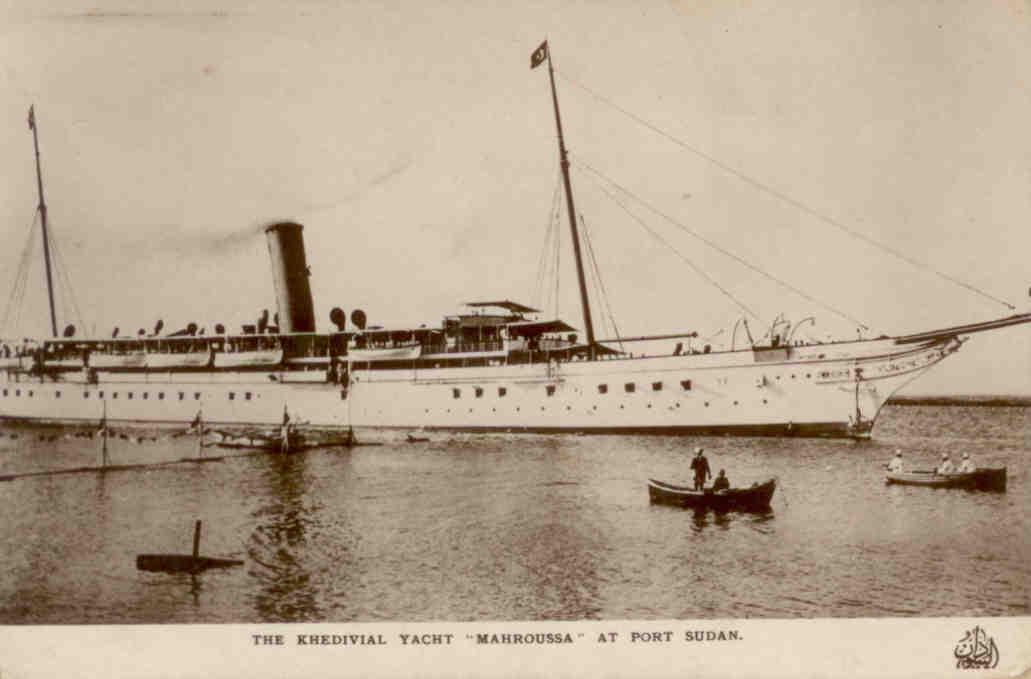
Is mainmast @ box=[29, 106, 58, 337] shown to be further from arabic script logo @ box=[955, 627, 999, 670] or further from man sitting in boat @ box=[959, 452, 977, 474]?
man sitting in boat @ box=[959, 452, 977, 474]

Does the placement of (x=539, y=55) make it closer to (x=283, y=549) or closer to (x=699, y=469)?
(x=699, y=469)

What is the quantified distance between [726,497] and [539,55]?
736 centimetres

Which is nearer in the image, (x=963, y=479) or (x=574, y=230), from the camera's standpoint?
(x=963, y=479)

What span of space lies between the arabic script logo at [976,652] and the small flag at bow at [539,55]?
305 inches

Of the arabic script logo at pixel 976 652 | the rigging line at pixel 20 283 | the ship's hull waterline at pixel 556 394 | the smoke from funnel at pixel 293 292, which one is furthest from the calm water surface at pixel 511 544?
the smoke from funnel at pixel 293 292

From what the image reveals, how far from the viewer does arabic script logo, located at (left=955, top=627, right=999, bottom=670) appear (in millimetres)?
7500

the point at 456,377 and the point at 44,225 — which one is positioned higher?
the point at 44,225

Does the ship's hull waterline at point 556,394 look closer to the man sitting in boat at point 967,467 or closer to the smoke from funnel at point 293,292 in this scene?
the smoke from funnel at point 293,292

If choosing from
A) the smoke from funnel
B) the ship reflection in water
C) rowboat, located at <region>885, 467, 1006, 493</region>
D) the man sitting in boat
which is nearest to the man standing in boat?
rowboat, located at <region>885, 467, 1006, 493</region>

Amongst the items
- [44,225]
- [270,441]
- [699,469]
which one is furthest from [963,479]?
[270,441]

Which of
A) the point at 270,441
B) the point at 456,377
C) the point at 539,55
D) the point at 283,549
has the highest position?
the point at 539,55

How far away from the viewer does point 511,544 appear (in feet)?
36.1

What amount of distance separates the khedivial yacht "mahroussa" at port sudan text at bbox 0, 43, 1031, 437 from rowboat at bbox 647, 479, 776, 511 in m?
5.76

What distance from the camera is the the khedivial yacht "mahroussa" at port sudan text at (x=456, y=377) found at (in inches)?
847
